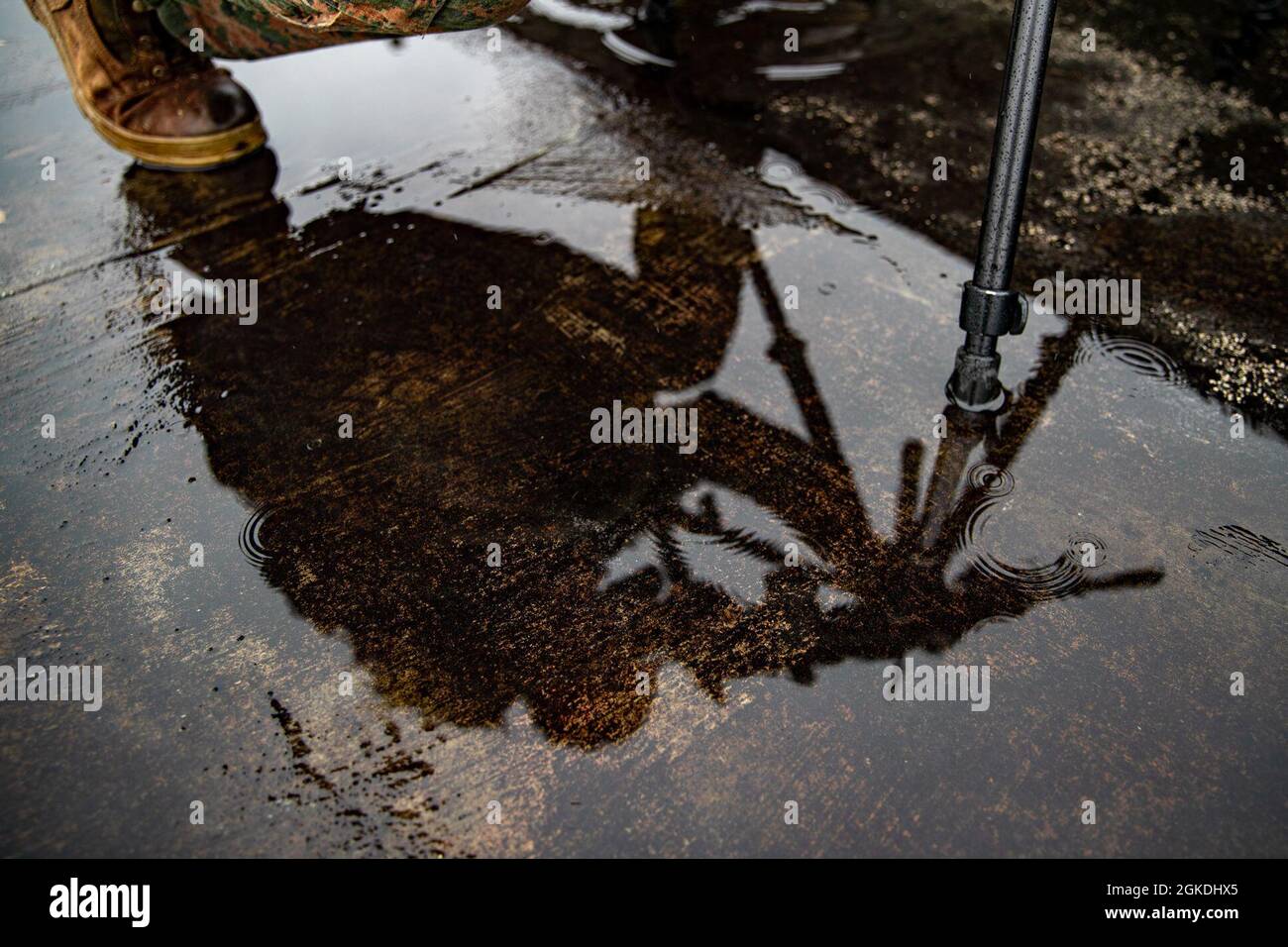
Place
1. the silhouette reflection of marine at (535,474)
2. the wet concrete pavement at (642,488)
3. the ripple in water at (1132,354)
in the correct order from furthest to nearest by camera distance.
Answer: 1. the ripple in water at (1132,354)
2. the silhouette reflection of marine at (535,474)
3. the wet concrete pavement at (642,488)

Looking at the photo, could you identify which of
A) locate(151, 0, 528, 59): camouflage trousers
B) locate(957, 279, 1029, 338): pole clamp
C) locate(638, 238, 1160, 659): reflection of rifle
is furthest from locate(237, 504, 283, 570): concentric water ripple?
locate(957, 279, 1029, 338): pole clamp

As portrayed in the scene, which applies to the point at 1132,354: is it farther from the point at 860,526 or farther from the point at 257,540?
the point at 257,540

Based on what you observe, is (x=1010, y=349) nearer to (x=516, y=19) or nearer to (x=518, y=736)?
(x=518, y=736)

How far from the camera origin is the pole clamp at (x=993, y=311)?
1.84 metres

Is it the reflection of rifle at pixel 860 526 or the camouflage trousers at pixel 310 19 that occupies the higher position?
the camouflage trousers at pixel 310 19

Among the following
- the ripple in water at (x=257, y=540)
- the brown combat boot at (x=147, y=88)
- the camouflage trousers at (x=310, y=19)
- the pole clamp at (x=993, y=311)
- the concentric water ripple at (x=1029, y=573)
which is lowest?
the concentric water ripple at (x=1029, y=573)

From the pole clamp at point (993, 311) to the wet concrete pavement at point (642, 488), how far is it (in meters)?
0.19

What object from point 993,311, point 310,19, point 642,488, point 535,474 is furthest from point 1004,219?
point 310,19

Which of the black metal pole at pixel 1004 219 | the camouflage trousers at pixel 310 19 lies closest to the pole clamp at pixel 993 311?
the black metal pole at pixel 1004 219

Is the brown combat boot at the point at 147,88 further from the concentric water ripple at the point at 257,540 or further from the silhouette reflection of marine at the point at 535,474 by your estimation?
→ the concentric water ripple at the point at 257,540

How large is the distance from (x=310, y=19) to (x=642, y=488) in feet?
3.62

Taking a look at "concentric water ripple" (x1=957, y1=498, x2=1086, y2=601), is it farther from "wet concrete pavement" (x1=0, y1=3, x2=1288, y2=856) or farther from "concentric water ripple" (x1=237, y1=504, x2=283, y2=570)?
"concentric water ripple" (x1=237, y1=504, x2=283, y2=570)

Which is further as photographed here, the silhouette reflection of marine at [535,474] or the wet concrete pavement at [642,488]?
the silhouette reflection of marine at [535,474]
